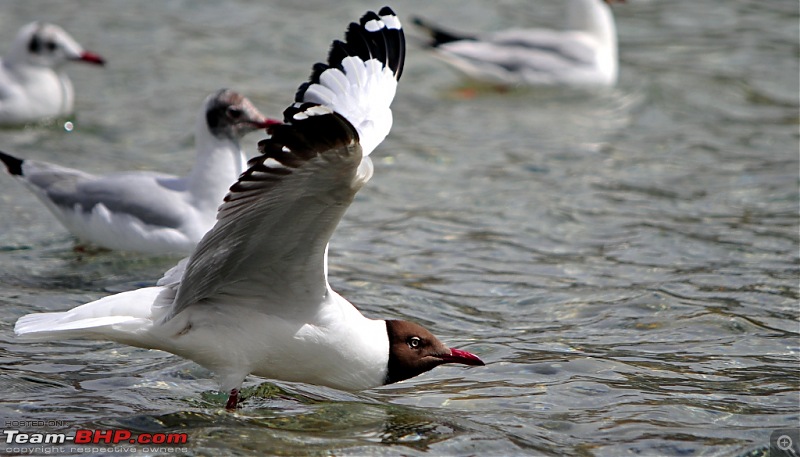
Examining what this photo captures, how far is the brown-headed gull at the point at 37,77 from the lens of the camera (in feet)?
33.3

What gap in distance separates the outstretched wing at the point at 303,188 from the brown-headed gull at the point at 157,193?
175 centimetres

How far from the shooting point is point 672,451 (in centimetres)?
466

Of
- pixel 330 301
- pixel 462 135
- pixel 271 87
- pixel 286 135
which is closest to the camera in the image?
pixel 286 135

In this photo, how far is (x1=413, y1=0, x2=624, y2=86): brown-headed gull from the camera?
12023 millimetres

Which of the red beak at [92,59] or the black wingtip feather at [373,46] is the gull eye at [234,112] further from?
the red beak at [92,59]

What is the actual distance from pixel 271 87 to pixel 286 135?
25.5 ft

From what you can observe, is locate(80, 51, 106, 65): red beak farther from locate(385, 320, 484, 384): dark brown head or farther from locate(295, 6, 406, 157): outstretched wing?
locate(385, 320, 484, 384): dark brown head

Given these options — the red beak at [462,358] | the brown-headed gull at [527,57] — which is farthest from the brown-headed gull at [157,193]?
the brown-headed gull at [527,57]

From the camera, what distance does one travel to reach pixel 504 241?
7898 mm

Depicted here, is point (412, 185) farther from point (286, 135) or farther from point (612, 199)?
point (286, 135)

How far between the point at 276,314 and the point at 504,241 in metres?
3.16

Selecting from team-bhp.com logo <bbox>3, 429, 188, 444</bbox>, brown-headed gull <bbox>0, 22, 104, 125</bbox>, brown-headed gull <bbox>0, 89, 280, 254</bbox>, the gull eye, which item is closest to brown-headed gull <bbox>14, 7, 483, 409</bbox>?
team-bhp.com logo <bbox>3, 429, 188, 444</bbox>

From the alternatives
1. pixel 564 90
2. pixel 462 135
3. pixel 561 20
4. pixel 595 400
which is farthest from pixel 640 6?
pixel 595 400

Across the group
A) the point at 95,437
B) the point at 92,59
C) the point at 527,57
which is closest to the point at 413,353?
the point at 95,437
